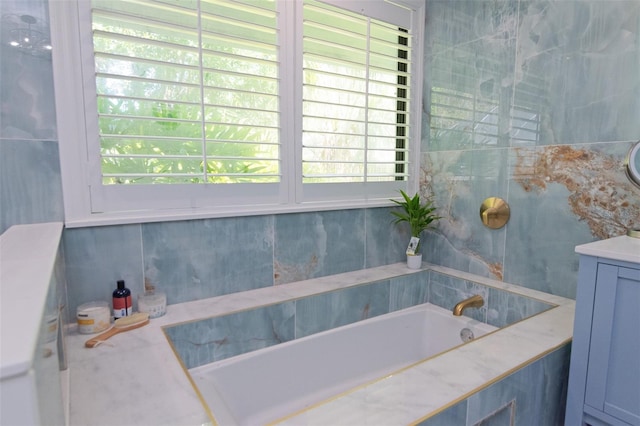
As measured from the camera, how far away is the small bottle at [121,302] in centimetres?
138

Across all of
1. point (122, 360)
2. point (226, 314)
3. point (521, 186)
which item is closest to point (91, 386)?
point (122, 360)

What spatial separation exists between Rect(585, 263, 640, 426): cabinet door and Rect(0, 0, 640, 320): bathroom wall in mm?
512

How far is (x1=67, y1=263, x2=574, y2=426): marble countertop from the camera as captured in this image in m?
0.89

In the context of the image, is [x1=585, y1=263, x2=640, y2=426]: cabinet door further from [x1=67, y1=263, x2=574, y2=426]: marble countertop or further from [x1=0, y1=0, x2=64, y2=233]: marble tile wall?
[x1=0, y1=0, x2=64, y2=233]: marble tile wall

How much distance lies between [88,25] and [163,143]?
476mm

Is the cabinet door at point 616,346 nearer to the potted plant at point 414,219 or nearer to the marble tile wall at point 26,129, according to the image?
the potted plant at point 414,219

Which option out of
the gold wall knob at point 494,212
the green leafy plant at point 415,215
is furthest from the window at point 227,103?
the gold wall knob at point 494,212

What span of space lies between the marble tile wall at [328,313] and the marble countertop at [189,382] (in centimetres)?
A: 7

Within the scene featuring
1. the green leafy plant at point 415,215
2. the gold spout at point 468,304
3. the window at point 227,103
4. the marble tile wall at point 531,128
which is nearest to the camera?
the window at point 227,103

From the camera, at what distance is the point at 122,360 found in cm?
113

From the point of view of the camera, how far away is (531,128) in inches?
68.8

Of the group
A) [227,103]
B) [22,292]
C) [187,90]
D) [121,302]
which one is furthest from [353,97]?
[22,292]

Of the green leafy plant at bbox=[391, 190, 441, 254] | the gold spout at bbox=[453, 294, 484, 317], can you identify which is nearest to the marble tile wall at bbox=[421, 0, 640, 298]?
the green leafy plant at bbox=[391, 190, 441, 254]

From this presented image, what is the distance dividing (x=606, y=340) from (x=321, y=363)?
1.12 metres
